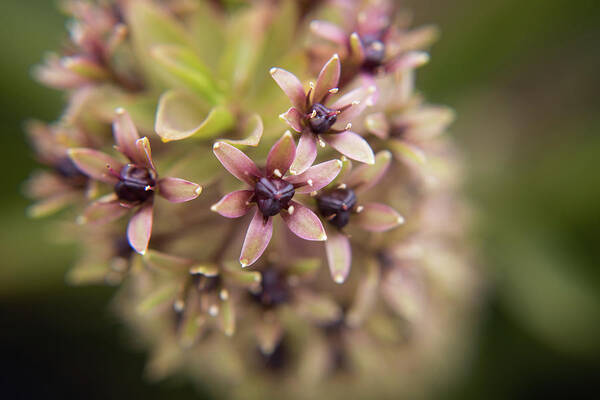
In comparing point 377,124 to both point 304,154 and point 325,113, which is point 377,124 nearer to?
point 325,113

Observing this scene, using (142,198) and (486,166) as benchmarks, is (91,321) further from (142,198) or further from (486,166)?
(486,166)

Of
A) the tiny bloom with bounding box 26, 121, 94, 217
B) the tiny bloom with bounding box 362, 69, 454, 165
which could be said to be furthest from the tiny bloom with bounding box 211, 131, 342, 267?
the tiny bloom with bounding box 26, 121, 94, 217

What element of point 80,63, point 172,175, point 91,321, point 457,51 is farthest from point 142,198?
point 457,51

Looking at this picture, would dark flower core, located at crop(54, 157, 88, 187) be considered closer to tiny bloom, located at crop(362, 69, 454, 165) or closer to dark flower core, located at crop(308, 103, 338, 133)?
dark flower core, located at crop(308, 103, 338, 133)

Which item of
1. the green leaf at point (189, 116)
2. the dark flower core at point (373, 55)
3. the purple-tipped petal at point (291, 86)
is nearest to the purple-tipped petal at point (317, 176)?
the purple-tipped petal at point (291, 86)

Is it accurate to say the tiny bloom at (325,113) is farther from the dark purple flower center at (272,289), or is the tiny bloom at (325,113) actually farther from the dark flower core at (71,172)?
the dark flower core at (71,172)

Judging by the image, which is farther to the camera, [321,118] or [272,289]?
[272,289]

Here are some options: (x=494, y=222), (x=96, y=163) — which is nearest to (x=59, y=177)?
(x=96, y=163)
